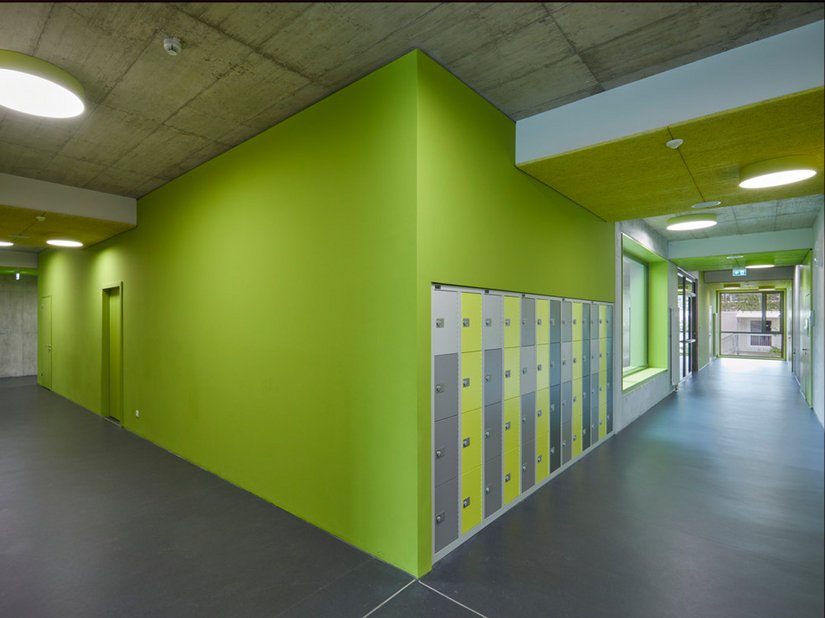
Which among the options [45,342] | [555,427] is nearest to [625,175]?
[555,427]

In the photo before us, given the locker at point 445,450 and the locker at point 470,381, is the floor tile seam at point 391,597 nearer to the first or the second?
the locker at point 445,450

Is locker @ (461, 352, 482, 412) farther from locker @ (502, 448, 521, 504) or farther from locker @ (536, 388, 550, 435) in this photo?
locker @ (536, 388, 550, 435)

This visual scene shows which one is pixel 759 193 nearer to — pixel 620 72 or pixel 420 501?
pixel 620 72

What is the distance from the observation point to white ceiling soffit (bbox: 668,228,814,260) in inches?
149

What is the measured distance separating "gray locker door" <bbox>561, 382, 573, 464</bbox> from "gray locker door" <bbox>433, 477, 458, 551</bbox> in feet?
5.75

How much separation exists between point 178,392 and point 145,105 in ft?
9.11

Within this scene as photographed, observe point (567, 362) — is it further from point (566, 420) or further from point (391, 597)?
point (391, 597)

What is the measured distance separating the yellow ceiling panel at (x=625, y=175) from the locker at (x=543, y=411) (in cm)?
186

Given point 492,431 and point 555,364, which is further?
point 555,364

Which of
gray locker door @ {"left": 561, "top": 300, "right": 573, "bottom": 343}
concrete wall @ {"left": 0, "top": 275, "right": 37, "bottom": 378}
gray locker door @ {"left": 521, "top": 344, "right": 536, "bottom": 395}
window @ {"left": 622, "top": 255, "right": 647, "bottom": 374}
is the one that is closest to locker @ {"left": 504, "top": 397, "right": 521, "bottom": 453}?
gray locker door @ {"left": 521, "top": 344, "right": 536, "bottom": 395}

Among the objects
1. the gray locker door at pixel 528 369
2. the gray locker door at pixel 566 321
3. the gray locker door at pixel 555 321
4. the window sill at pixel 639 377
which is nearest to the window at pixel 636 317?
the window sill at pixel 639 377

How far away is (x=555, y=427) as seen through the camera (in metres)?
3.74

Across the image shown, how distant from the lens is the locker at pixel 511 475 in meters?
3.06

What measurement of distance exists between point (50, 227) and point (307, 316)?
15.2ft
